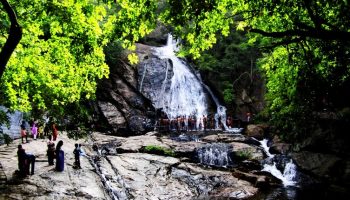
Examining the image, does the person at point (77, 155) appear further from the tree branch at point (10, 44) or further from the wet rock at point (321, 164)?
the wet rock at point (321, 164)

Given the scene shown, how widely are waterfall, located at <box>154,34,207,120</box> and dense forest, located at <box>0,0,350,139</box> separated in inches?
704

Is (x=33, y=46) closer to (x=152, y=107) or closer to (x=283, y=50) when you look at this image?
(x=283, y=50)

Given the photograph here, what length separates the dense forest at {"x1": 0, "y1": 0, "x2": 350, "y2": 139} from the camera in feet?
20.7

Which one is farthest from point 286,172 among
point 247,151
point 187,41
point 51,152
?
point 51,152

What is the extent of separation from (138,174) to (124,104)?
16.8 metres

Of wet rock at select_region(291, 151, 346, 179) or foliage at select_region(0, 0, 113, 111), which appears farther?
wet rock at select_region(291, 151, 346, 179)

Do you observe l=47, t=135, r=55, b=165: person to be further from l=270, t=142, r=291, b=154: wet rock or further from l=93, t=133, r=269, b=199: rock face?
l=270, t=142, r=291, b=154: wet rock

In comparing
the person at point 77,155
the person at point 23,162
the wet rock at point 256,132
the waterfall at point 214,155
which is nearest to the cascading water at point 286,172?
the waterfall at point 214,155

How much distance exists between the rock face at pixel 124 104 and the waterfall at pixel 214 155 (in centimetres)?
1115

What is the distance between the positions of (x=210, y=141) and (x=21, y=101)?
14536mm

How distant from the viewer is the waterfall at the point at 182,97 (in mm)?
34094

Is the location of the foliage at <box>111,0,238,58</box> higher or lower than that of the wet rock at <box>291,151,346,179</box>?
higher

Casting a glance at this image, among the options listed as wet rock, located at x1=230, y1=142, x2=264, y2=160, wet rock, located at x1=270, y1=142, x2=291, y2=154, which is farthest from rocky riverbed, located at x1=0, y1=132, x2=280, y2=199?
wet rock, located at x1=270, y1=142, x2=291, y2=154

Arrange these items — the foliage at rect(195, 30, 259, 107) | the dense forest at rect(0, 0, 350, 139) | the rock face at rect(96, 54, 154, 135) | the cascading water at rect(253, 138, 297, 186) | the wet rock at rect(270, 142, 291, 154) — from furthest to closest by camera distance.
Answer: the foliage at rect(195, 30, 259, 107) < the rock face at rect(96, 54, 154, 135) < the wet rock at rect(270, 142, 291, 154) < the cascading water at rect(253, 138, 297, 186) < the dense forest at rect(0, 0, 350, 139)
